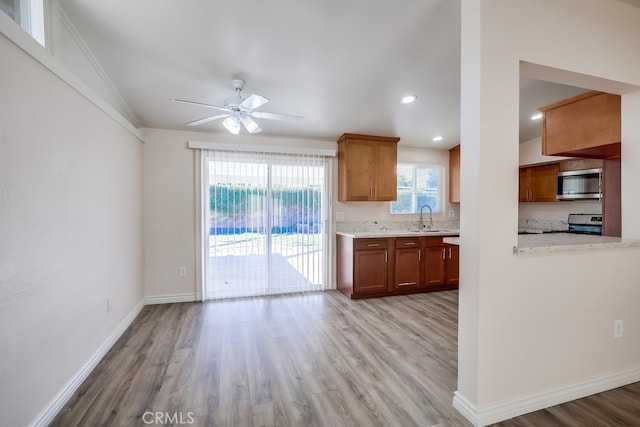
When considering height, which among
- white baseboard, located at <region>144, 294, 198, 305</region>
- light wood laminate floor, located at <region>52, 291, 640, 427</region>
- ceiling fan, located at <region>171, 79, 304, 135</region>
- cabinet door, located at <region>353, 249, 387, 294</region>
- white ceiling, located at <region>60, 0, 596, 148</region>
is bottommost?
light wood laminate floor, located at <region>52, 291, 640, 427</region>

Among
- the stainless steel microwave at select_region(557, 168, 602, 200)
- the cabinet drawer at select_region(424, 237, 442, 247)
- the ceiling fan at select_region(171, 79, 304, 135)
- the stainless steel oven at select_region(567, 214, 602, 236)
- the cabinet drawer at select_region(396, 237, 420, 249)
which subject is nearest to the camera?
the ceiling fan at select_region(171, 79, 304, 135)

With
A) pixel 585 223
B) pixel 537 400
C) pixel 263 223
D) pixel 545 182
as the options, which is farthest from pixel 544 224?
pixel 263 223

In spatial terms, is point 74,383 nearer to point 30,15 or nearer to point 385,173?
point 30,15

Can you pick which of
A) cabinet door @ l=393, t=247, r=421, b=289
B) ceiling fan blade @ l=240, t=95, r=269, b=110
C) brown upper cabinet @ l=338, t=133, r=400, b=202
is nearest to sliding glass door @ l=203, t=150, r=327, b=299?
brown upper cabinet @ l=338, t=133, r=400, b=202

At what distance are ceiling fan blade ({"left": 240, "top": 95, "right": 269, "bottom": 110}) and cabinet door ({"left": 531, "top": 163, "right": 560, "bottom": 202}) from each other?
454 cm

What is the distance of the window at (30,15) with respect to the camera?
1656 mm

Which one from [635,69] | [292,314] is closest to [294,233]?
[292,314]

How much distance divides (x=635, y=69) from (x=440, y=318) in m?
2.75

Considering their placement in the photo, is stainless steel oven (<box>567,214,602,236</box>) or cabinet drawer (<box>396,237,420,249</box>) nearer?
stainless steel oven (<box>567,214,602,236</box>)

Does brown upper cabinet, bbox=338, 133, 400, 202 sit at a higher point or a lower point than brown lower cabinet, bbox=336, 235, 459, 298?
higher

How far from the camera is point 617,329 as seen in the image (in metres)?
1.99

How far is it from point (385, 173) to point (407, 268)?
4.96 feet

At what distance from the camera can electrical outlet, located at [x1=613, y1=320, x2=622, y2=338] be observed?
6.49 feet

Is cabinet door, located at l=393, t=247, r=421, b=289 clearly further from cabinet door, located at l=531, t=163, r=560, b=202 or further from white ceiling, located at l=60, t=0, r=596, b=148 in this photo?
cabinet door, located at l=531, t=163, r=560, b=202
